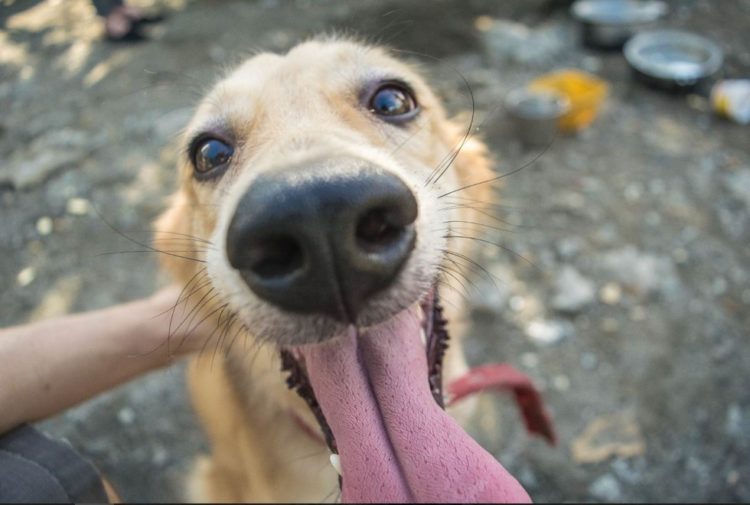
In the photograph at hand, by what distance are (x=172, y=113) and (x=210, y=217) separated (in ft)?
13.6

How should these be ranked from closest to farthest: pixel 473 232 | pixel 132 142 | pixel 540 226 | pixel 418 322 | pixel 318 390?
pixel 318 390, pixel 418 322, pixel 473 232, pixel 540 226, pixel 132 142

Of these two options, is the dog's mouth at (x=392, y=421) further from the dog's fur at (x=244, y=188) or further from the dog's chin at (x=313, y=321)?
the dog's fur at (x=244, y=188)

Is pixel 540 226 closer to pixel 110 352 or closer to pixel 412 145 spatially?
pixel 412 145

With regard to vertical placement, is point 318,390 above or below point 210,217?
below

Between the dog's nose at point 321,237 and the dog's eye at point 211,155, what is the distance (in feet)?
3.22

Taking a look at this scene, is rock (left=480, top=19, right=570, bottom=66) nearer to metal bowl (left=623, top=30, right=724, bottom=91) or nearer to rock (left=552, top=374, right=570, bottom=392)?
metal bowl (left=623, top=30, right=724, bottom=91)

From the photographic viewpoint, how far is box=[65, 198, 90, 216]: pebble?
4.72 metres

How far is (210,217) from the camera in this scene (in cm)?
212

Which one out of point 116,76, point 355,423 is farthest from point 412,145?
point 116,76

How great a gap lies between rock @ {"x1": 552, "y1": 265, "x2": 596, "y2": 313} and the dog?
1416 mm

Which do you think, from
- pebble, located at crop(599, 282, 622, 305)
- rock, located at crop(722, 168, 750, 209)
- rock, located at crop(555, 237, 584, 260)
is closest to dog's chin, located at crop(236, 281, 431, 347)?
pebble, located at crop(599, 282, 622, 305)

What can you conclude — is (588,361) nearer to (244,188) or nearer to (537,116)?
(537,116)

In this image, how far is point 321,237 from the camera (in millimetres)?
1083

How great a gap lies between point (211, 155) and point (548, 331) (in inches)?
101
